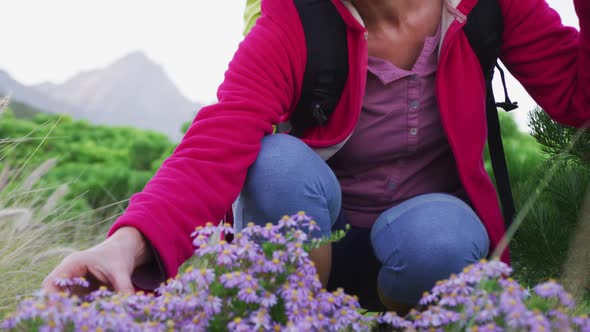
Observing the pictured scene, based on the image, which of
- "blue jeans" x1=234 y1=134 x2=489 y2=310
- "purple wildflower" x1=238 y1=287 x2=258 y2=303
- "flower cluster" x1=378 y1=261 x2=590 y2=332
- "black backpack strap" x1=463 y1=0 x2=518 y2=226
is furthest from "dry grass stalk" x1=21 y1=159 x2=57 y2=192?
"flower cluster" x1=378 y1=261 x2=590 y2=332

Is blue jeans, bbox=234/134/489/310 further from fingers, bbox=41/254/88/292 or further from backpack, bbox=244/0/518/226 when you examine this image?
fingers, bbox=41/254/88/292

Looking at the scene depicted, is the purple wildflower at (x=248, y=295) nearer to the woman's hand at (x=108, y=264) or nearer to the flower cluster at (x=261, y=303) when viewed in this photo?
the flower cluster at (x=261, y=303)

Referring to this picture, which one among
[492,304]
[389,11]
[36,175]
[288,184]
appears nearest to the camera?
[492,304]

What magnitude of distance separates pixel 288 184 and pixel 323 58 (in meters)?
0.38

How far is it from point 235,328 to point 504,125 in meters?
4.06

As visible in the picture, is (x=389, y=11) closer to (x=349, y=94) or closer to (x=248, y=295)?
(x=349, y=94)

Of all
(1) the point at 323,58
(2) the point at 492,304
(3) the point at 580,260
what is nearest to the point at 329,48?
(1) the point at 323,58

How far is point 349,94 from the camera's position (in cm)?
196

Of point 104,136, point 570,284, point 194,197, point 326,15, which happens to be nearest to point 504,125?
point 570,284

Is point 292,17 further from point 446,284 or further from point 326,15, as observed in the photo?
point 446,284

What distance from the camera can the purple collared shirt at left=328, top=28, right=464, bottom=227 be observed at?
2.01 metres

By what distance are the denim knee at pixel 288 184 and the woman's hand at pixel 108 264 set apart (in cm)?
35

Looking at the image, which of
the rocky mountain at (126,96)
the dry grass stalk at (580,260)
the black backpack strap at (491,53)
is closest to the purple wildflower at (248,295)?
the black backpack strap at (491,53)

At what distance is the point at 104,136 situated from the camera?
28.8 ft
